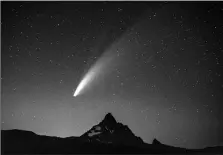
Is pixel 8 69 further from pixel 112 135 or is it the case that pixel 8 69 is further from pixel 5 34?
pixel 112 135

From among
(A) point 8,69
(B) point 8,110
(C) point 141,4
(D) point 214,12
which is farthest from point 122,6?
(B) point 8,110

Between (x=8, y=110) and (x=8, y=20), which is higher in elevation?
(x=8, y=20)

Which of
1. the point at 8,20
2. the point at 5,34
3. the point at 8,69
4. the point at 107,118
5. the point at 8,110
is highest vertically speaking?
the point at 107,118

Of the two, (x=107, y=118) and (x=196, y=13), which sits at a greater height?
(x=107, y=118)

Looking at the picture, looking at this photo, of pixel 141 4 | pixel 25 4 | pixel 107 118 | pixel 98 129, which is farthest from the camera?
pixel 107 118

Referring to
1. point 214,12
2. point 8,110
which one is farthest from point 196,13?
point 8,110

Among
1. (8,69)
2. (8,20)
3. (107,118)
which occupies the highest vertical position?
(107,118)

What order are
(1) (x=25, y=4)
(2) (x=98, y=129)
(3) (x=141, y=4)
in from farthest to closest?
(2) (x=98, y=129) → (3) (x=141, y=4) → (1) (x=25, y=4)

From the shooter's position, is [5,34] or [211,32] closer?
[5,34]

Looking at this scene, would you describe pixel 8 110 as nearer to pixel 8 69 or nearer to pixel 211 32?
pixel 8 69
